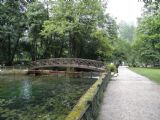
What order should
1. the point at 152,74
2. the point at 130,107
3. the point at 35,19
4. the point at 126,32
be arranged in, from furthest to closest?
1. the point at 126,32
2. the point at 35,19
3. the point at 152,74
4. the point at 130,107

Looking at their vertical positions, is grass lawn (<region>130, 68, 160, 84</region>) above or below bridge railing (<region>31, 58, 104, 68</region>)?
below

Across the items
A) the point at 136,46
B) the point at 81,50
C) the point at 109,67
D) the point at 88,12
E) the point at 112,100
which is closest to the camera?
the point at 112,100

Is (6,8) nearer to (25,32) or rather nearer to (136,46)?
(25,32)

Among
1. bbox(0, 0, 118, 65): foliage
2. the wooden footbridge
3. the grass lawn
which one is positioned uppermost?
bbox(0, 0, 118, 65): foliage

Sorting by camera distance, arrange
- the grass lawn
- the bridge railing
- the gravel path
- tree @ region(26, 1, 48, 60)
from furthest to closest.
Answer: tree @ region(26, 1, 48, 60) < the bridge railing < the grass lawn < the gravel path

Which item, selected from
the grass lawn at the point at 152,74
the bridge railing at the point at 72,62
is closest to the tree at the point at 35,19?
the bridge railing at the point at 72,62

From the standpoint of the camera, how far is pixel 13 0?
1207 cm

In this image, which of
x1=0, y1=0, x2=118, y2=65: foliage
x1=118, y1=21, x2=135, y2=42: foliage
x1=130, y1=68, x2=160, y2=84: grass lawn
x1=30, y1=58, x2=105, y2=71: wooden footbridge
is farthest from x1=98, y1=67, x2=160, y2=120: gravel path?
x1=118, y1=21, x2=135, y2=42: foliage

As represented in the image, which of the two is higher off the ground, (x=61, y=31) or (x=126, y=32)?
(x=126, y=32)

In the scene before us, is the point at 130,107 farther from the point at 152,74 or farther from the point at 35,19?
the point at 35,19

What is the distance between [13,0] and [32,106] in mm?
5600

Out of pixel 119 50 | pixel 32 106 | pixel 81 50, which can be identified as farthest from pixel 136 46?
pixel 32 106

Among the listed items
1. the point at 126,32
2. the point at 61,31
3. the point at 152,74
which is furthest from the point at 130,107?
the point at 126,32

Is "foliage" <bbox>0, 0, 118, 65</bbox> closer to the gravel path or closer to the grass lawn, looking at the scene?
the grass lawn
